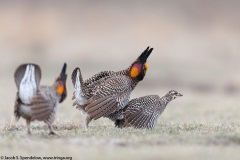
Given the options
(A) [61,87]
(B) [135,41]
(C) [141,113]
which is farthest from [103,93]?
(B) [135,41]

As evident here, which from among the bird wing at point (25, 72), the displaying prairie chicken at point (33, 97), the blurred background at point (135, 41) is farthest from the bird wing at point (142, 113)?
the blurred background at point (135, 41)

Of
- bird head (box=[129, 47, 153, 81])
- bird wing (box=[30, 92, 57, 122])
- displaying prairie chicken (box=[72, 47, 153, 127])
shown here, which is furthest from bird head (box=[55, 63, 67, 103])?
bird head (box=[129, 47, 153, 81])

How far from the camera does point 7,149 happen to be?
8.90 metres

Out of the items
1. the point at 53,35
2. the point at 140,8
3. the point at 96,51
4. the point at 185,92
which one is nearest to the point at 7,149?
the point at 185,92

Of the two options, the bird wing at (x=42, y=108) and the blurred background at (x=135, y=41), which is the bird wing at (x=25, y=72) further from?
the blurred background at (x=135, y=41)

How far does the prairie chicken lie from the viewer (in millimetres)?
11305

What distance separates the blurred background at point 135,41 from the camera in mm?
24359

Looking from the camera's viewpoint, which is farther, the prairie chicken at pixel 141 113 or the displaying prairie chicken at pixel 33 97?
the prairie chicken at pixel 141 113

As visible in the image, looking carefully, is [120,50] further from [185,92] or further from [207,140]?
[207,140]

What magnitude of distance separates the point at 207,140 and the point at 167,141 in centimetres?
53

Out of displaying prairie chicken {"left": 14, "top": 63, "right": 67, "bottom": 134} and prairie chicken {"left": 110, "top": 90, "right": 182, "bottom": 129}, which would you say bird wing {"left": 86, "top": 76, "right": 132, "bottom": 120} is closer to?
prairie chicken {"left": 110, "top": 90, "right": 182, "bottom": 129}

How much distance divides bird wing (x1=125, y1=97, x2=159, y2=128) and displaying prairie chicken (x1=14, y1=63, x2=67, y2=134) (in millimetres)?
1648

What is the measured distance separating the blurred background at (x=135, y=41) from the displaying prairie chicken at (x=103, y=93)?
701cm

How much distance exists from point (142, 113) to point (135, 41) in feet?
69.0
